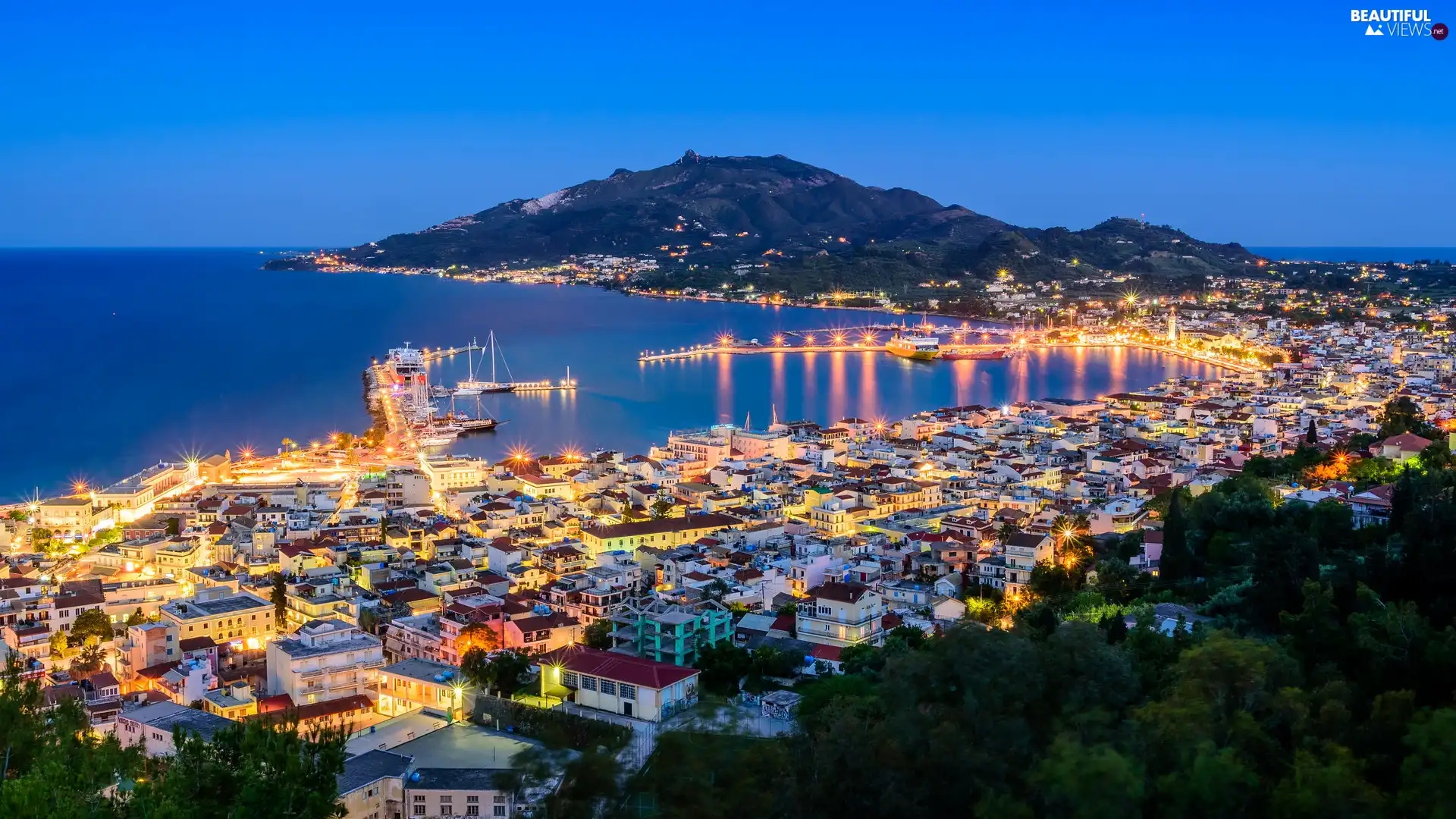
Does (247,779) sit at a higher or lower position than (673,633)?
higher

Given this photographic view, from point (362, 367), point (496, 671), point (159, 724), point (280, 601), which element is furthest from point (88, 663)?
point (362, 367)

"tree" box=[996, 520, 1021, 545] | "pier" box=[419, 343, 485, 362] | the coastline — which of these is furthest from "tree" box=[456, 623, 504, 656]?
the coastline

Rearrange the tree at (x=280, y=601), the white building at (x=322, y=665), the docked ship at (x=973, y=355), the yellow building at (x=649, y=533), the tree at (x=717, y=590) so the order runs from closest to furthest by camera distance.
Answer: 1. the white building at (x=322, y=665)
2. the tree at (x=280, y=601)
3. the tree at (x=717, y=590)
4. the yellow building at (x=649, y=533)
5. the docked ship at (x=973, y=355)

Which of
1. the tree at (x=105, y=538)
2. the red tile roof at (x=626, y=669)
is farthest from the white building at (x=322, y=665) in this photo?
the tree at (x=105, y=538)

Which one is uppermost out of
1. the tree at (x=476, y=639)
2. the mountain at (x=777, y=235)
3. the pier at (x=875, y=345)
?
the mountain at (x=777, y=235)

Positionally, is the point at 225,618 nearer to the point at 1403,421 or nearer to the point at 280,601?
the point at 280,601

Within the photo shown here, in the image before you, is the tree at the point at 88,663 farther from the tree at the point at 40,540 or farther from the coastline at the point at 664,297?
the coastline at the point at 664,297
